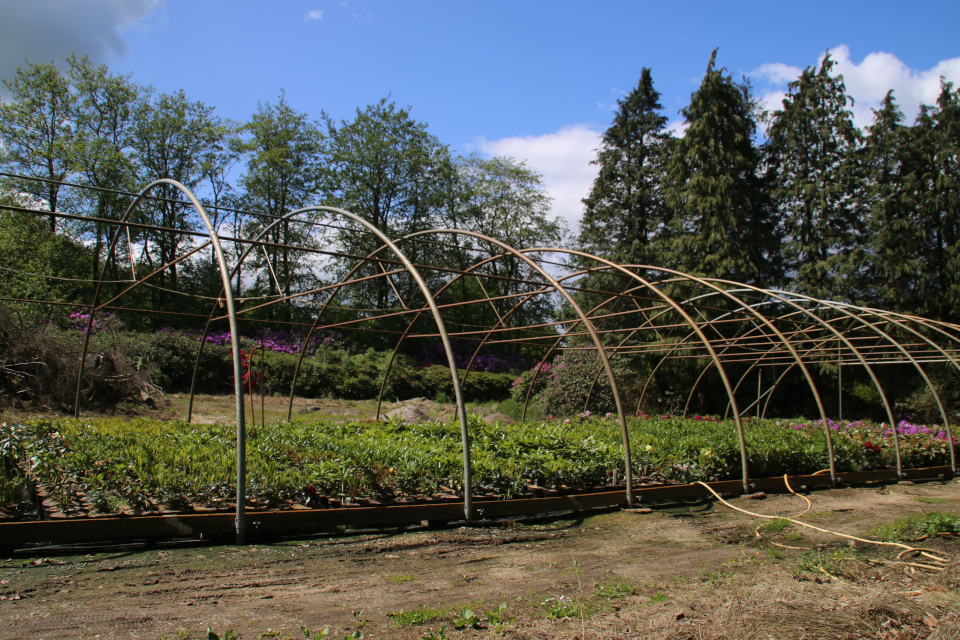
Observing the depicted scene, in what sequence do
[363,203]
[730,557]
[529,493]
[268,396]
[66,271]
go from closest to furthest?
[730,557]
[529,493]
[268,396]
[66,271]
[363,203]

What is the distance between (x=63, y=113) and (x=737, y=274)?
90.9 ft

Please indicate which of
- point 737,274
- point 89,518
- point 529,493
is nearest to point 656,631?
point 529,493

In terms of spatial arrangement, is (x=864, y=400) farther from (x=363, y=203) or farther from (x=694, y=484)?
(x=363, y=203)

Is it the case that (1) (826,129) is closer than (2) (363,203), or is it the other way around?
(1) (826,129)

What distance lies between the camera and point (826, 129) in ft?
71.7

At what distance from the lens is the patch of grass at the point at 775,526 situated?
6.19 metres

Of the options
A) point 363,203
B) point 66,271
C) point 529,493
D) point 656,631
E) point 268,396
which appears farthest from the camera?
point 363,203

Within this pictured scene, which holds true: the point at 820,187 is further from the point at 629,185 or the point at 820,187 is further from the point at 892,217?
the point at 629,185

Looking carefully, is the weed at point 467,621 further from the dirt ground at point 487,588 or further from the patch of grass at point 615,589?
the patch of grass at point 615,589

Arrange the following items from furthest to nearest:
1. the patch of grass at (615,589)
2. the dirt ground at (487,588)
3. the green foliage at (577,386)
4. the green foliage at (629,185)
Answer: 1. the green foliage at (629,185)
2. the green foliage at (577,386)
3. the patch of grass at (615,589)
4. the dirt ground at (487,588)

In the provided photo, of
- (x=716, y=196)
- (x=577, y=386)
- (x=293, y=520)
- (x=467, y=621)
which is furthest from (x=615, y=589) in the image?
(x=716, y=196)

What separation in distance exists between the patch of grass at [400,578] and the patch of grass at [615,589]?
4.45 feet

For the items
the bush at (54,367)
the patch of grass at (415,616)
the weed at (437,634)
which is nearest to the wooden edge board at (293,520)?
the patch of grass at (415,616)

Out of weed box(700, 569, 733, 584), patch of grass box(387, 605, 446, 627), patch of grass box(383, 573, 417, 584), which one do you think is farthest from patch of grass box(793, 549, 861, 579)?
patch of grass box(383, 573, 417, 584)
